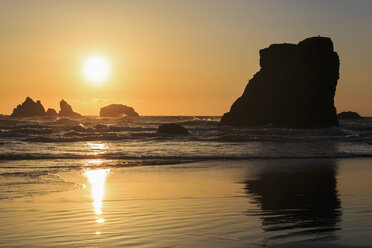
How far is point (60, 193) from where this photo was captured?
11203mm

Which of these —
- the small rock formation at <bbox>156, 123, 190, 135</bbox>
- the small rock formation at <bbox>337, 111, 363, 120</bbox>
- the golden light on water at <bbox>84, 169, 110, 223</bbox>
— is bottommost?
the golden light on water at <bbox>84, 169, 110, 223</bbox>

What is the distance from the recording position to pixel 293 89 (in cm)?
7206

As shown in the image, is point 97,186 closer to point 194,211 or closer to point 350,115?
point 194,211

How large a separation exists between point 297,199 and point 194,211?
2890 millimetres

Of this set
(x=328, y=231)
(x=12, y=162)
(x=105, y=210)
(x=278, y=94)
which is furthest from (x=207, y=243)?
(x=278, y=94)

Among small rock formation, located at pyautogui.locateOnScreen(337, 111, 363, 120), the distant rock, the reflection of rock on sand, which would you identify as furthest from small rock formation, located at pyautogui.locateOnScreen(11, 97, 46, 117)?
the reflection of rock on sand

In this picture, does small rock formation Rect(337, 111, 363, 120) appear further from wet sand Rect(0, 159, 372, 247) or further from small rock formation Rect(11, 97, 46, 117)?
wet sand Rect(0, 159, 372, 247)

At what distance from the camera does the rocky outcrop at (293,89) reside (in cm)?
6850

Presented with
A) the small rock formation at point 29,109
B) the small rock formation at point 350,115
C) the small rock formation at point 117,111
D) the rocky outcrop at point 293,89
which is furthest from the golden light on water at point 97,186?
the small rock formation at point 117,111

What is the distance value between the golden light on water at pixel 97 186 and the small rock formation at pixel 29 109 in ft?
507

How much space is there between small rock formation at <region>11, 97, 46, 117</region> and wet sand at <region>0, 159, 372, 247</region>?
156828 mm

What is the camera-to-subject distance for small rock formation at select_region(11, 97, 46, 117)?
161 metres

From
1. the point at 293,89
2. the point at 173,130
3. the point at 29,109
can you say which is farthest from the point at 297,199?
the point at 29,109

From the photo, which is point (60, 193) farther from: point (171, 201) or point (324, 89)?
point (324, 89)
